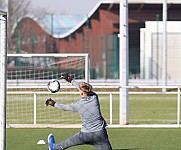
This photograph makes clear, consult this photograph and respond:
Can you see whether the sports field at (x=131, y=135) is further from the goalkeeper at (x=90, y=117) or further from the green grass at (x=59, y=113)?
the goalkeeper at (x=90, y=117)

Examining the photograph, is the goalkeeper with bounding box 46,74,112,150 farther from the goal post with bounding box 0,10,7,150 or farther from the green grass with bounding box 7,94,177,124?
the green grass with bounding box 7,94,177,124

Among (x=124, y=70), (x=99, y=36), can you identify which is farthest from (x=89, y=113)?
(x=99, y=36)

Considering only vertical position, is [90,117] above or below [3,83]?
below

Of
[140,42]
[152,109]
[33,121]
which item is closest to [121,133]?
[33,121]

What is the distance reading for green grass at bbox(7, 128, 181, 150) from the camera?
52.6ft

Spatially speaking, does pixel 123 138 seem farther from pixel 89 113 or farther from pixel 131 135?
pixel 89 113

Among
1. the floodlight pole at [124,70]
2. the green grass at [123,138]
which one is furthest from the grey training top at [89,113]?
the floodlight pole at [124,70]

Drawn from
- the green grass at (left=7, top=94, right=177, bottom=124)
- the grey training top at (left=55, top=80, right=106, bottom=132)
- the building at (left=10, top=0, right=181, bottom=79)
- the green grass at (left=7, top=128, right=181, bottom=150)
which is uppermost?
the building at (left=10, top=0, right=181, bottom=79)

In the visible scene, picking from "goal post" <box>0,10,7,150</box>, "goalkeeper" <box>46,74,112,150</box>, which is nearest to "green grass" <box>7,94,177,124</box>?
"goalkeeper" <box>46,74,112,150</box>

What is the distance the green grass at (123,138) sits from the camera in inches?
632

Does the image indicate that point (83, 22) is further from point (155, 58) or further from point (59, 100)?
point (59, 100)

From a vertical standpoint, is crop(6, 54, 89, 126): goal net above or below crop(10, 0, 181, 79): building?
below

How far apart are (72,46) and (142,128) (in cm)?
2928

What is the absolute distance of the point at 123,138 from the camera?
701 inches
